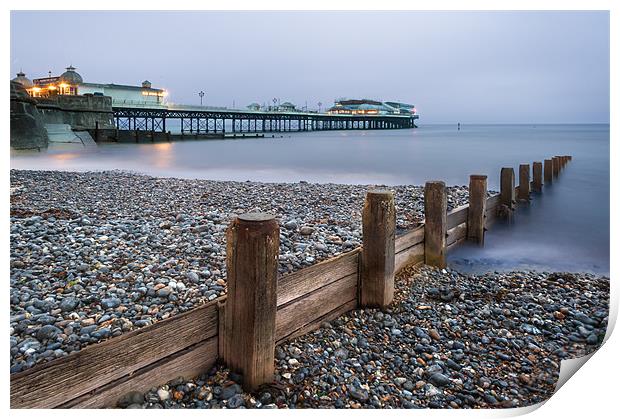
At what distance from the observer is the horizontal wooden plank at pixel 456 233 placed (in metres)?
3.89

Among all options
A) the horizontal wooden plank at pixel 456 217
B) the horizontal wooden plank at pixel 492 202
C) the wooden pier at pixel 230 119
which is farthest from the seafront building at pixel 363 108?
the horizontal wooden plank at pixel 456 217

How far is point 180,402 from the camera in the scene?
153cm

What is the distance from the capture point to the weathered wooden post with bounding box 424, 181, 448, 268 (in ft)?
10.6

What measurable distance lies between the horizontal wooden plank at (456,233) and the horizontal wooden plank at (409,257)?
0.67 m

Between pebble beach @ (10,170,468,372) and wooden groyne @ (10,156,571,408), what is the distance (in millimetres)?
429

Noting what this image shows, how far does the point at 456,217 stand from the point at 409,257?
1.08 m

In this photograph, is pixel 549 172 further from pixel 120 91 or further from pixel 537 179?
pixel 120 91

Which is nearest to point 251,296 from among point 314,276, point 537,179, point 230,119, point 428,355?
point 314,276

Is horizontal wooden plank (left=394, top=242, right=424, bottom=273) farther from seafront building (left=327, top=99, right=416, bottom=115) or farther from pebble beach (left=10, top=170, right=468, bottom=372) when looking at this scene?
seafront building (left=327, top=99, right=416, bottom=115)

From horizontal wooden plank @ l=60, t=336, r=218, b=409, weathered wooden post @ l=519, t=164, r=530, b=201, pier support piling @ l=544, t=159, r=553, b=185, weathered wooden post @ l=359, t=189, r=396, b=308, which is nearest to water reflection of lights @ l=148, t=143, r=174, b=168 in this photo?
weathered wooden post @ l=519, t=164, r=530, b=201

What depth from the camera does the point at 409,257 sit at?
3.13 m

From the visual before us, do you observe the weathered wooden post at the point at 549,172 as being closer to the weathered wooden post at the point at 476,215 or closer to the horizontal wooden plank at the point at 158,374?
the weathered wooden post at the point at 476,215
